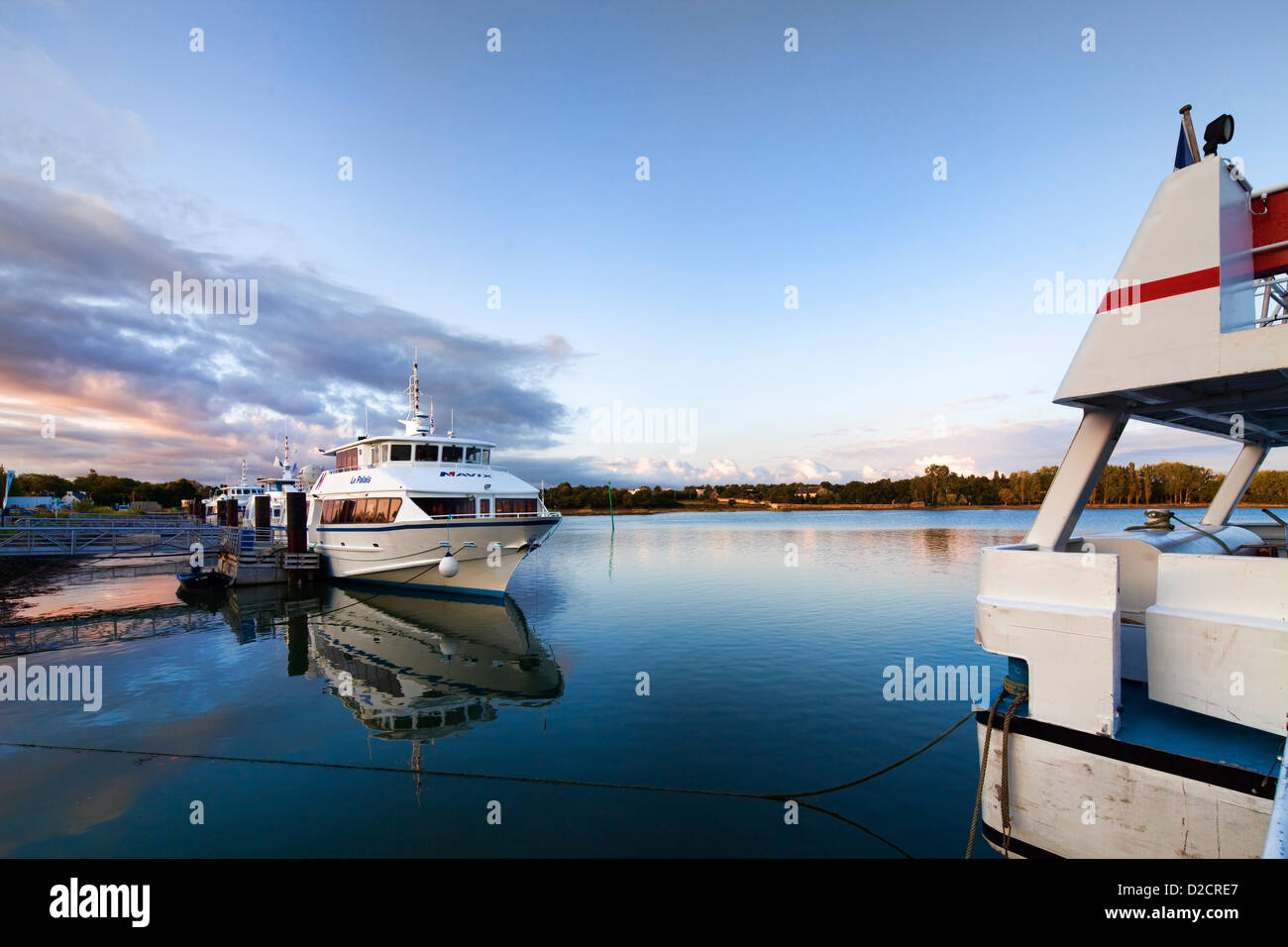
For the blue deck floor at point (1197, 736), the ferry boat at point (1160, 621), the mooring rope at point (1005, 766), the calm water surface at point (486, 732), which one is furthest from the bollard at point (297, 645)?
the blue deck floor at point (1197, 736)

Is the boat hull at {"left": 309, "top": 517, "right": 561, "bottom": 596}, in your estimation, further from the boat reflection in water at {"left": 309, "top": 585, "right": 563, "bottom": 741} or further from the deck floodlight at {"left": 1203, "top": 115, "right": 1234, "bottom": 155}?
the deck floodlight at {"left": 1203, "top": 115, "right": 1234, "bottom": 155}

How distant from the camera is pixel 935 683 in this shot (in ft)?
38.8

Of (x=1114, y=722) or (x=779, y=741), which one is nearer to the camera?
(x=1114, y=722)

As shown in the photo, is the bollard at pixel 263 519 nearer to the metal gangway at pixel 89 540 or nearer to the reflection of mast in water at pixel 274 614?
the metal gangway at pixel 89 540

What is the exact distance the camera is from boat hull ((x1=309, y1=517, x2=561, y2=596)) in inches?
832

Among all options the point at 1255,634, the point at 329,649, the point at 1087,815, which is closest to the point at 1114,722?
the point at 1087,815

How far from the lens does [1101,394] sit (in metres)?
5.21

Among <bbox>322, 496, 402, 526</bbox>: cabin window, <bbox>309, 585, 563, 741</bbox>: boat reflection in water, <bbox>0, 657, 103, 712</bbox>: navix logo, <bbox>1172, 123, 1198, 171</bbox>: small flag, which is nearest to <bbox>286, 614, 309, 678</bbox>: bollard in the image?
<bbox>309, 585, 563, 741</bbox>: boat reflection in water

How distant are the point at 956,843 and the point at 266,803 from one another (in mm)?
8698

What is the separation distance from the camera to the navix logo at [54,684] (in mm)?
11383

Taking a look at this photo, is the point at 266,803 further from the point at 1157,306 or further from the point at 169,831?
the point at 1157,306
